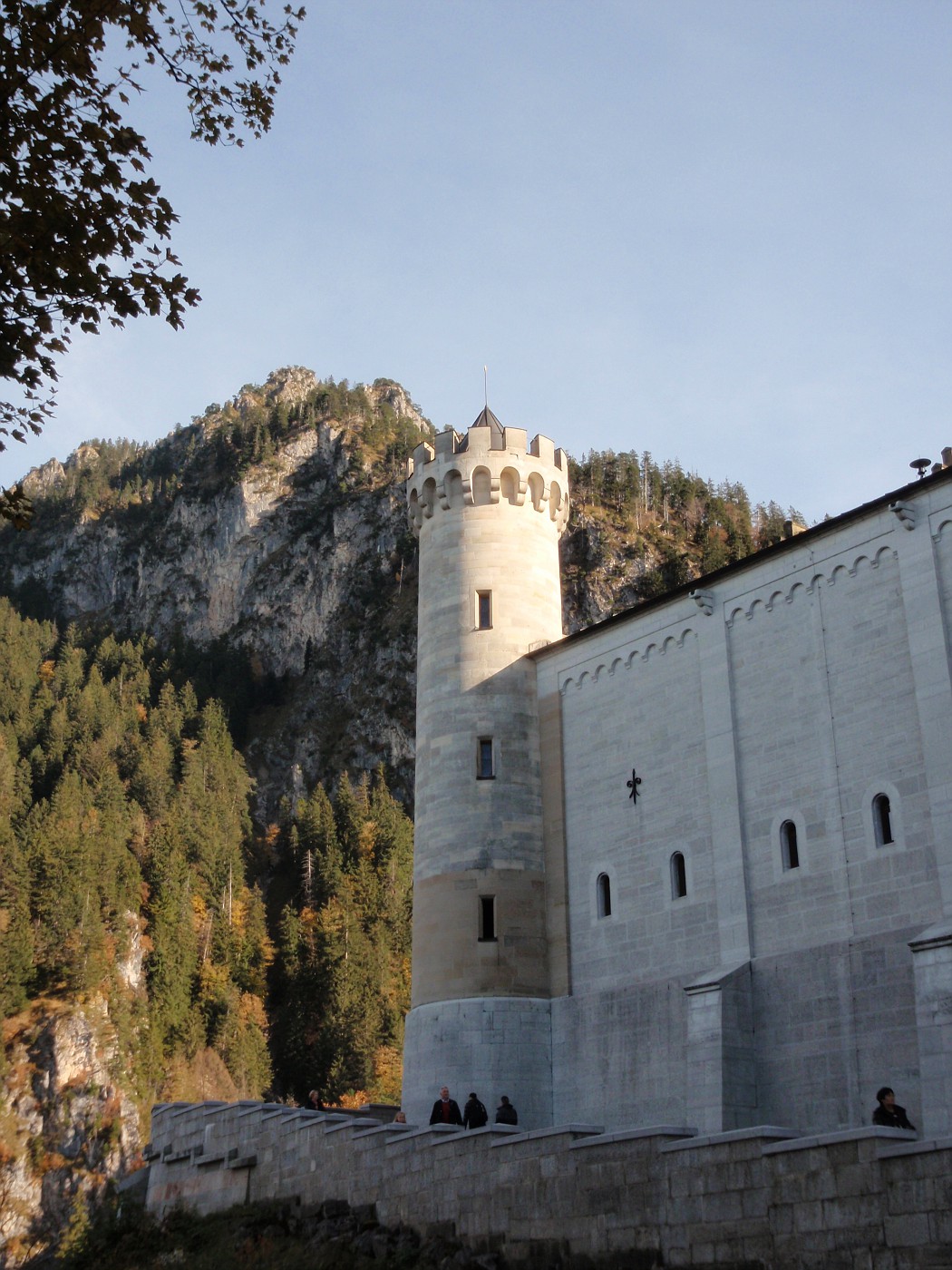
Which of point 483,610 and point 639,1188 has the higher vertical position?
point 483,610

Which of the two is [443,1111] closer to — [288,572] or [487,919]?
[487,919]

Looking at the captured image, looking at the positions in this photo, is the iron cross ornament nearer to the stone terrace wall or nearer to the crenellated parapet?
the crenellated parapet

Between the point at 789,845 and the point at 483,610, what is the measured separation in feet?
30.4

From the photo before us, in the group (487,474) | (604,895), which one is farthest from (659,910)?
(487,474)

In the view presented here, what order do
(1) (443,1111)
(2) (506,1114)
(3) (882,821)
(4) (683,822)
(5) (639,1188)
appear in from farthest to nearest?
(4) (683,822) < (2) (506,1114) < (1) (443,1111) < (3) (882,821) < (5) (639,1188)

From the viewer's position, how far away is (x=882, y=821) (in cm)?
2006

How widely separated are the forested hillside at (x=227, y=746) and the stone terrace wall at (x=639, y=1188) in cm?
4511

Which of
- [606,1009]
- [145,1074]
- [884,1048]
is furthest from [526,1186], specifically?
[145,1074]

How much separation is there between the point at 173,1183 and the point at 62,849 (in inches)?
2021

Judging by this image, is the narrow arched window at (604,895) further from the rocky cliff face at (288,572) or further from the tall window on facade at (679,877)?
the rocky cliff face at (288,572)

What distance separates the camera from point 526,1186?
15.5m

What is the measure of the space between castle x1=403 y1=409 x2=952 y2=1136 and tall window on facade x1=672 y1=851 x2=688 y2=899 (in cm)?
4

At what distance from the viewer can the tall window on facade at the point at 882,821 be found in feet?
65.3

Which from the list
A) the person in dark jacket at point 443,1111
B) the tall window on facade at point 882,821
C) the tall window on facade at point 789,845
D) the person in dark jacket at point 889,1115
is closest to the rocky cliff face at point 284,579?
the person in dark jacket at point 443,1111
